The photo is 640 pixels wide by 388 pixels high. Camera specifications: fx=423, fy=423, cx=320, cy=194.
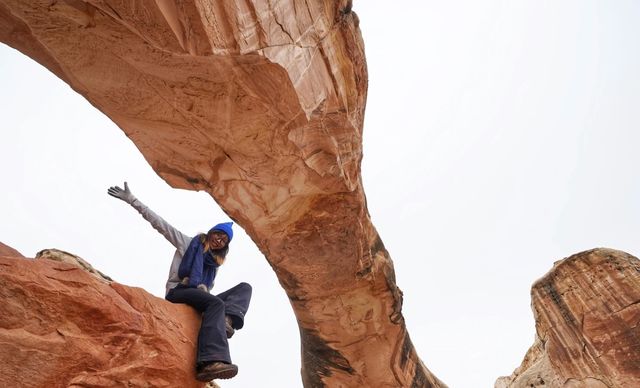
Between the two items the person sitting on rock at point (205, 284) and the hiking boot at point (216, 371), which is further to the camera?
the person sitting on rock at point (205, 284)

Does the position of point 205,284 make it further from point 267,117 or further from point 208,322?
point 267,117

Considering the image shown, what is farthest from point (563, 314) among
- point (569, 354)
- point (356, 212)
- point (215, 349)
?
point (215, 349)

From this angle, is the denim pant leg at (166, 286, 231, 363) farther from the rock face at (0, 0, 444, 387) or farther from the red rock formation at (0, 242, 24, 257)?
the red rock formation at (0, 242, 24, 257)

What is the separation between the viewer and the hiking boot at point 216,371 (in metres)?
3.73

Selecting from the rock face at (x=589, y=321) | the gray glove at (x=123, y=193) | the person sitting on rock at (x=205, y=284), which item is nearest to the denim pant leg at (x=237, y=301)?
the person sitting on rock at (x=205, y=284)

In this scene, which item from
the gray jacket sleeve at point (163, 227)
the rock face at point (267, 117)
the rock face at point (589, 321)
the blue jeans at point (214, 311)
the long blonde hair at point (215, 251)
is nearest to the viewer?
the rock face at point (267, 117)

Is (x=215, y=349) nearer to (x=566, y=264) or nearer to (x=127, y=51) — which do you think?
(x=127, y=51)

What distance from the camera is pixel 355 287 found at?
6.44 metres

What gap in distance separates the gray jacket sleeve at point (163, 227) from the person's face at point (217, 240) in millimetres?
378

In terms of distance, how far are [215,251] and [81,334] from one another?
1.60 metres

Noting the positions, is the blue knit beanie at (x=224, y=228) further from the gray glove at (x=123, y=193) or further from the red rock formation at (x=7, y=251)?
the red rock formation at (x=7, y=251)

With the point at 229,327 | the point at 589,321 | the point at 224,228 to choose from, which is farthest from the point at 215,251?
the point at 589,321

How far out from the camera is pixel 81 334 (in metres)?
3.46

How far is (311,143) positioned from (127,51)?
211 centimetres
